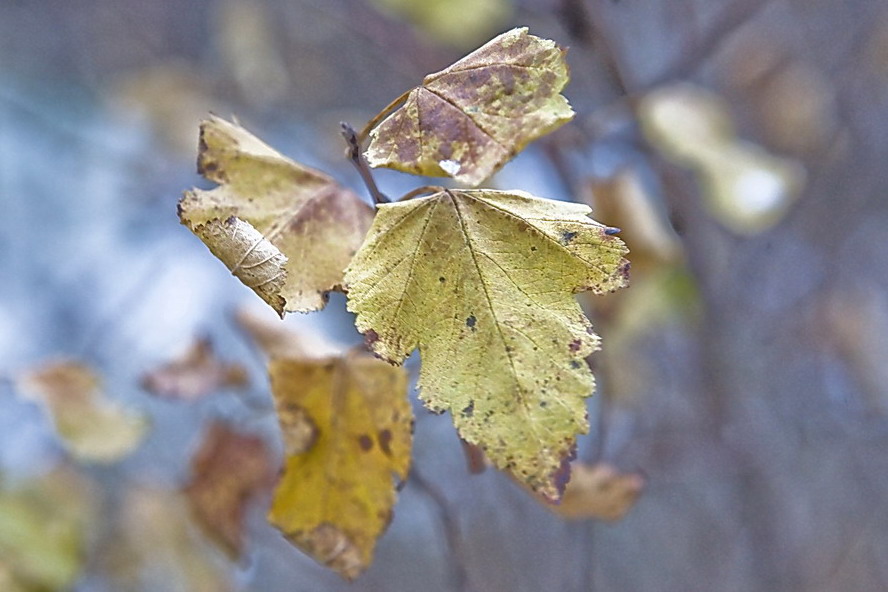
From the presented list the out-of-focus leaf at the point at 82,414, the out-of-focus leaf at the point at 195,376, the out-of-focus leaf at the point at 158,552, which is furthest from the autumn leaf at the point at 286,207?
the out-of-focus leaf at the point at 158,552

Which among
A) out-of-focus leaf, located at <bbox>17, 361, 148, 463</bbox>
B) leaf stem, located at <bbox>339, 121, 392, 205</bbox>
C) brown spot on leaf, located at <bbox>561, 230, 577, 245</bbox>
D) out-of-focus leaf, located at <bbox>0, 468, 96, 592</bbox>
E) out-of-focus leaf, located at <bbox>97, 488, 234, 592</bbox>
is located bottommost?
out-of-focus leaf, located at <bbox>97, 488, 234, 592</bbox>

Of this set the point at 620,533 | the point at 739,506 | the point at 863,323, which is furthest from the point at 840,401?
the point at 620,533

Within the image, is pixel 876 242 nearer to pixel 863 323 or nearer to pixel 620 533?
pixel 863 323

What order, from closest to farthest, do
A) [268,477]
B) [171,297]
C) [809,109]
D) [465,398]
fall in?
[465,398]
[268,477]
[809,109]
[171,297]

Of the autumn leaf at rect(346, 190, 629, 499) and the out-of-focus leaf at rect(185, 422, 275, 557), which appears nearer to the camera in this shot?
the autumn leaf at rect(346, 190, 629, 499)

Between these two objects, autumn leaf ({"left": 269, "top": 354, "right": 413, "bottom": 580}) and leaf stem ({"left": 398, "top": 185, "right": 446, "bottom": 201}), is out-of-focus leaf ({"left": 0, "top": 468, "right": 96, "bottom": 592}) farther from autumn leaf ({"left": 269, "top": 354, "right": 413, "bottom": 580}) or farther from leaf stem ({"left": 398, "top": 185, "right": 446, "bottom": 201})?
leaf stem ({"left": 398, "top": 185, "right": 446, "bottom": 201})

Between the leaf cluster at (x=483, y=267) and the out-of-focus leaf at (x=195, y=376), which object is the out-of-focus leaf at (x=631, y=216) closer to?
the out-of-focus leaf at (x=195, y=376)

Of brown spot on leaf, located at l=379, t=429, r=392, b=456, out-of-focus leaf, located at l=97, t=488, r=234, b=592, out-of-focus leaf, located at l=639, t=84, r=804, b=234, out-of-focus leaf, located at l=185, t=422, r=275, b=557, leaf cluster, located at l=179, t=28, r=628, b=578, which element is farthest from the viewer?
out-of-focus leaf, located at l=97, t=488, r=234, b=592

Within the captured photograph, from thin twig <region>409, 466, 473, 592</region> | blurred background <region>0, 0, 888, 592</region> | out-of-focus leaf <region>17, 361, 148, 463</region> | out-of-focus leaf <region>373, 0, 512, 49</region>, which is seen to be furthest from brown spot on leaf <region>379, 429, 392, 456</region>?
out-of-focus leaf <region>373, 0, 512, 49</region>
